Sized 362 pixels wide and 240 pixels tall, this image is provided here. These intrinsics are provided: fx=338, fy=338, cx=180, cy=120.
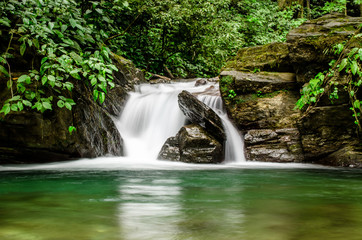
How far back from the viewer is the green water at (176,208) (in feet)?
6.83

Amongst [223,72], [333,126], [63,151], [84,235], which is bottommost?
[84,235]

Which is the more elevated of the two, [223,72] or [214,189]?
[223,72]

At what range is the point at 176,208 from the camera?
9.38 ft

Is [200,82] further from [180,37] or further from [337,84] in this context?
[337,84]

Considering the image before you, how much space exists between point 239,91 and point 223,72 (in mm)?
806

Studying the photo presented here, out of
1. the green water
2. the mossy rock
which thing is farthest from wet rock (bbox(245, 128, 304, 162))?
the green water

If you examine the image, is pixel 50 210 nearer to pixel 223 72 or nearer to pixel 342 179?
pixel 342 179

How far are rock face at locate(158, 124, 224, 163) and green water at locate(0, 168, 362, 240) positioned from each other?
2593mm

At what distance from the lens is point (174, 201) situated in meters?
3.20

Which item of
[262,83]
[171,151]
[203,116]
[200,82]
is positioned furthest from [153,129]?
[200,82]

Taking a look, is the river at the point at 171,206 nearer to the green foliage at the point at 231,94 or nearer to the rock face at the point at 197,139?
the rock face at the point at 197,139

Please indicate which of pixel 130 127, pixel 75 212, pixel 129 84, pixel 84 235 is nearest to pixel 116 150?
pixel 130 127

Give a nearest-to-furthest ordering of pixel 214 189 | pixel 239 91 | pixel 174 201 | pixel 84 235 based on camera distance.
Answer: pixel 84 235, pixel 174 201, pixel 214 189, pixel 239 91

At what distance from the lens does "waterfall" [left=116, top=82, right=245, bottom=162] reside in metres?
8.34
